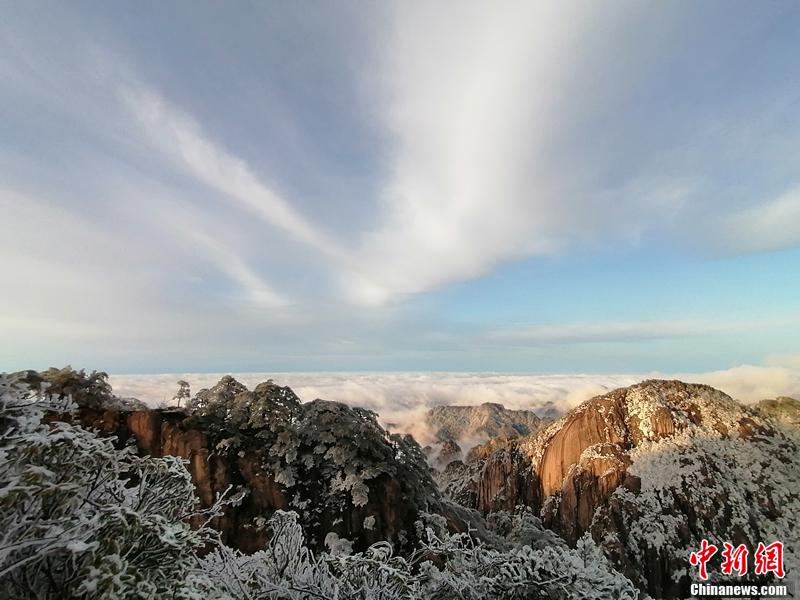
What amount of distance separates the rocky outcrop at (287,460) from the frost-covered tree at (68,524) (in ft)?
31.9

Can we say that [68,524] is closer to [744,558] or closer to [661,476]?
[744,558]

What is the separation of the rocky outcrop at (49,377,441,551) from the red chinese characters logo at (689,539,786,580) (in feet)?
68.9

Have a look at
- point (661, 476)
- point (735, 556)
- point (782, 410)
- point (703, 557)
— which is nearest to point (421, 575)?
point (703, 557)

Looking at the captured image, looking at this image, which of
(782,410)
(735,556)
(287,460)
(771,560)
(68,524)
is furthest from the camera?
(782,410)

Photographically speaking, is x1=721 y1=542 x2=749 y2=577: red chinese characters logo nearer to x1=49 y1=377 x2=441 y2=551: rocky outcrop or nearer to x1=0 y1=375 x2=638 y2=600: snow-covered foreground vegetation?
x1=49 y1=377 x2=441 y2=551: rocky outcrop

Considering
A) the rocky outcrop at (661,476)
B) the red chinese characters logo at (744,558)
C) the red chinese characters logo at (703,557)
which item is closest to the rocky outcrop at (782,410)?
the rocky outcrop at (661,476)

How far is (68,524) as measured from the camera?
4184mm

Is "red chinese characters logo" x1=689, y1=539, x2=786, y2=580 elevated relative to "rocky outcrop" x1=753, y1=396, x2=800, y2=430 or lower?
lower

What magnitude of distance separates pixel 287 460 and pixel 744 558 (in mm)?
31444

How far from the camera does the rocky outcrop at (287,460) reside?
1379 cm

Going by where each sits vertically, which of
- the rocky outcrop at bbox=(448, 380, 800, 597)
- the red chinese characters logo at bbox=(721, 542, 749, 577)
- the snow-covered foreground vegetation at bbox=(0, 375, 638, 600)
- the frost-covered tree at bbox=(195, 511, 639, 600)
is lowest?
the red chinese characters logo at bbox=(721, 542, 749, 577)

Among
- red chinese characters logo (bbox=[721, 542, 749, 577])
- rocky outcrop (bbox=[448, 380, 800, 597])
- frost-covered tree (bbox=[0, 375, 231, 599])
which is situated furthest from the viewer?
rocky outcrop (bbox=[448, 380, 800, 597])

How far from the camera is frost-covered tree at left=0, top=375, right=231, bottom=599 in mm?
3709

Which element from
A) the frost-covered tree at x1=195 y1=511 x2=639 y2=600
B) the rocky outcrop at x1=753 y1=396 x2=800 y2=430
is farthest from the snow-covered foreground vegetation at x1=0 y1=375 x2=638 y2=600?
the rocky outcrop at x1=753 y1=396 x2=800 y2=430
